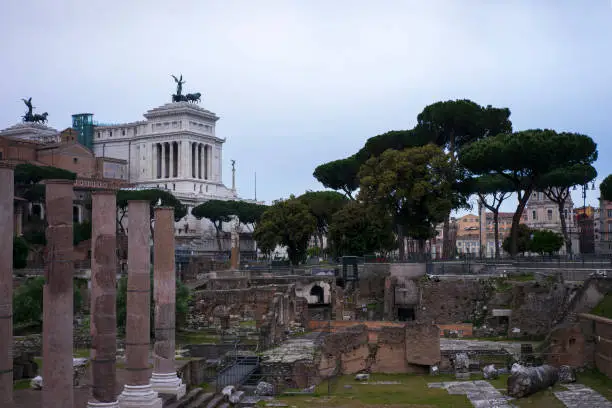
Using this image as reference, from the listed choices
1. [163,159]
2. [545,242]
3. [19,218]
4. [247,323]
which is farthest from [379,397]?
[163,159]

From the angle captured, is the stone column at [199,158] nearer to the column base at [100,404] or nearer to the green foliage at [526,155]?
the green foliage at [526,155]

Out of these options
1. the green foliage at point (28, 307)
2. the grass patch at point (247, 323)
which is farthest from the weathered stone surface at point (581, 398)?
the green foliage at point (28, 307)

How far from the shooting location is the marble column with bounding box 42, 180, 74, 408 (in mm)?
13891

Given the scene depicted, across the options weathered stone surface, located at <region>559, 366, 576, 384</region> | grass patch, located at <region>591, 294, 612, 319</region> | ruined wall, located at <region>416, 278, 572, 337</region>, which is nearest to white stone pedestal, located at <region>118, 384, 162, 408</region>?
weathered stone surface, located at <region>559, 366, 576, 384</region>

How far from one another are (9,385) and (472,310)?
2379 centimetres

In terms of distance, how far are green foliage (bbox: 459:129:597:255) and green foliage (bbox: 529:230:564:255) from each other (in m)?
22.2

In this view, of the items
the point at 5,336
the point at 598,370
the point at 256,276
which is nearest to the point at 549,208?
the point at 256,276

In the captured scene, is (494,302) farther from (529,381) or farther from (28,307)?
(28,307)

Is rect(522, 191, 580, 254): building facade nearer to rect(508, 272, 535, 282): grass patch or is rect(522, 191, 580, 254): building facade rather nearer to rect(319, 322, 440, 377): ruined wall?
rect(508, 272, 535, 282): grass patch

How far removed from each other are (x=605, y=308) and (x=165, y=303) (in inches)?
557

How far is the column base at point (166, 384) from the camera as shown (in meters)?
18.7

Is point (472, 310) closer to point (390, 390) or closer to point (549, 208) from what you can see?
point (390, 390)

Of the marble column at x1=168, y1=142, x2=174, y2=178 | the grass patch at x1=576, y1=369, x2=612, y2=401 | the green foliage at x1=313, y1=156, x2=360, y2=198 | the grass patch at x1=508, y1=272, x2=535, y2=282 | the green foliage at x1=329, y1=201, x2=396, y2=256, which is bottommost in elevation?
the grass patch at x1=576, y1=369, x2=612, y2=401

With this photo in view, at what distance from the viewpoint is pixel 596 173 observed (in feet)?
169
